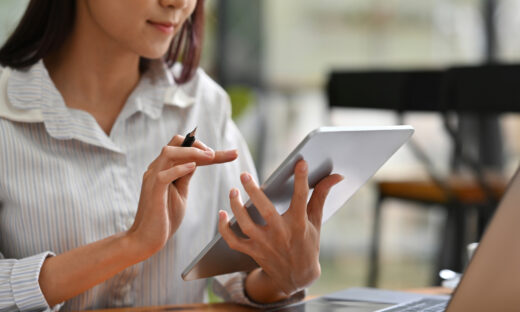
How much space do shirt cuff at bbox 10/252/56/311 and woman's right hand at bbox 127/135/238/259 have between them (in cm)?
13

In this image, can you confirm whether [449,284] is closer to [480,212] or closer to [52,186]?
[52,186]

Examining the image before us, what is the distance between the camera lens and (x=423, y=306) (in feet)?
3.04

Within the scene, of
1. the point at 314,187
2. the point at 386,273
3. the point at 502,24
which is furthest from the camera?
the point at 502,24

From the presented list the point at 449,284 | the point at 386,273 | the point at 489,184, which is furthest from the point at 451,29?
the point at 449,284

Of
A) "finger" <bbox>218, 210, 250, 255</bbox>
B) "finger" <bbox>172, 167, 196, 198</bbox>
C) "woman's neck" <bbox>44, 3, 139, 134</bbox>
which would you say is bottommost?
"finger" <bbox>218, 210, 250, 255</bbox>

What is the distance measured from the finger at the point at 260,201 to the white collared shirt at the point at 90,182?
28 cm

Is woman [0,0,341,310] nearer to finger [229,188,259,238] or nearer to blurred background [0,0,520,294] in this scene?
finger [229,188,259,238]

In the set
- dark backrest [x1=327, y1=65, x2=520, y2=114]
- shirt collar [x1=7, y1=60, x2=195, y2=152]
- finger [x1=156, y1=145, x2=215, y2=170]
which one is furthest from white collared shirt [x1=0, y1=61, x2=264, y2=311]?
dark backrest [x1=327, y1=65, x2=520, y2=114]

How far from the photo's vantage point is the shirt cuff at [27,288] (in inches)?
36.5

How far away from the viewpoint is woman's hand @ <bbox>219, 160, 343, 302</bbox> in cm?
80

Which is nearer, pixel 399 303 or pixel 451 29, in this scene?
pixel 399 303

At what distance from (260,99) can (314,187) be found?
325 centimetres

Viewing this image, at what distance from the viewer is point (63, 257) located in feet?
3.14

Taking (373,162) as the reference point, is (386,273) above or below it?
below
